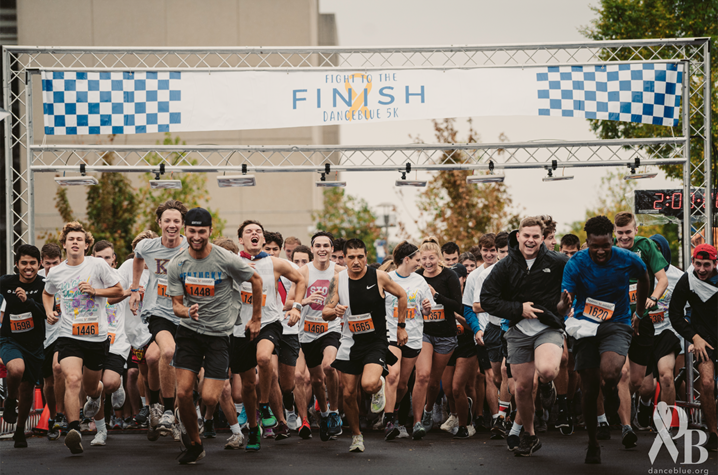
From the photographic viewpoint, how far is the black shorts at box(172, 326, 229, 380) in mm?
6625

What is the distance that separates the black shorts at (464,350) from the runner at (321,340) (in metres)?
1.38

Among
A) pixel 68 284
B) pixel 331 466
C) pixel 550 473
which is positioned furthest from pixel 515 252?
pixel 68 284

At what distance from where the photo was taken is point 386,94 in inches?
452

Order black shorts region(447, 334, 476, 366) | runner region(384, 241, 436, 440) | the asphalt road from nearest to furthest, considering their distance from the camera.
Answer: the asphalt road
runner region(384, 241, 436, 440)
black shorts region(447, 334, 476, 366)

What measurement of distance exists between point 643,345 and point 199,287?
486cm

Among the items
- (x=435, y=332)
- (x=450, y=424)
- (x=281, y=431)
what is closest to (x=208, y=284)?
(x=281, y=431)

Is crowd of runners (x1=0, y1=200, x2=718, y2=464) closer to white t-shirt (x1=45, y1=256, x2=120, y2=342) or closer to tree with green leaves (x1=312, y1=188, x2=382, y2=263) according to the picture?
white t-shirt (x1=45, y1=256, x2=120, y2=342)

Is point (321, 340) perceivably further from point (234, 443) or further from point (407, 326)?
point (234, 443)

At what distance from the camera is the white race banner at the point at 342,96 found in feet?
37.5

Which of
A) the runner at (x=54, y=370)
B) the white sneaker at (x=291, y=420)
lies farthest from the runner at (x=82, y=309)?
the white sneaker at (x=291, y=420)

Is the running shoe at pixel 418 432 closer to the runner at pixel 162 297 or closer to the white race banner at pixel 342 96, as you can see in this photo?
the runner at pixel 162 297

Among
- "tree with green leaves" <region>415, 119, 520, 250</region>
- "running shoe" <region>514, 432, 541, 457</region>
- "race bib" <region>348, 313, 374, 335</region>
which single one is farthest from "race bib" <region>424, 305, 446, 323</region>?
"tree with green leaves" <region>415, 119, 520, 250</region>

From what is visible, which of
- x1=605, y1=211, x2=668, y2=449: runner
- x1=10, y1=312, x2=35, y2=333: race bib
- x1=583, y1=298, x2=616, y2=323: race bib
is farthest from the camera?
x1=10, y1=312, x2=35, y2=333: race bib

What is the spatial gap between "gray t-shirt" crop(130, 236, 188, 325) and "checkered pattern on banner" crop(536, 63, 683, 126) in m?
6.29
